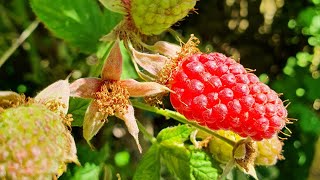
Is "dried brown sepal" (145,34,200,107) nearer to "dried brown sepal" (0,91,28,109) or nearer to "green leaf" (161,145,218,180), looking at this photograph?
"green leaf" (161,145,218,180)

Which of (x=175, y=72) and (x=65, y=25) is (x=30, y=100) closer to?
(x=175, y=72)

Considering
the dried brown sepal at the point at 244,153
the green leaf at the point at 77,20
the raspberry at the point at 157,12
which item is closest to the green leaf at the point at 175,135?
the dried brown sepal at the point at 244,153

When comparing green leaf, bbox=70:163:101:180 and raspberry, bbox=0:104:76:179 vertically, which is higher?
raspberry, bbox=0:104:76:179

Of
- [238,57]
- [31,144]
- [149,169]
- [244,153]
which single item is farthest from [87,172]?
[238,57]

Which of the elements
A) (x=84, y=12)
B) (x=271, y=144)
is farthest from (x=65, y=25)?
(x=271, y=144)

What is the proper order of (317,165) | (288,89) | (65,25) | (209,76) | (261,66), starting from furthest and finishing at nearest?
(261,66) < (317,165) < (288,89) < (65,25) < (209,76)

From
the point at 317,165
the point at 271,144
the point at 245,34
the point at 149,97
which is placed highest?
the point at 149,97

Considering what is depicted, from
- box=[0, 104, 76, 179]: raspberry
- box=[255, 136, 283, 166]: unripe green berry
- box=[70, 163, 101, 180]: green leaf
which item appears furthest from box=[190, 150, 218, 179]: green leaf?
box=[0, 104, 76, 179]: raspberry

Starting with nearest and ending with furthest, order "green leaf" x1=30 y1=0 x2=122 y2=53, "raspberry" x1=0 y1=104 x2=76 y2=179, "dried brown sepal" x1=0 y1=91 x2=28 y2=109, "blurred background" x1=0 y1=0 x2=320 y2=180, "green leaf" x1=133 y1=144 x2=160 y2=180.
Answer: "raspberry" x1=0 y1=104 x2=76 y2=179 → "dried brown sepal" x1=0 y1=91 x2=28 y2=109 → "green leaf" x1=133 y1=144 x2=160 y2=180 → "green leaf" x1=30 y1=0 x2=122 y2=53 → "blurred background" x1=0 y1=0 x2=320 y2=180
